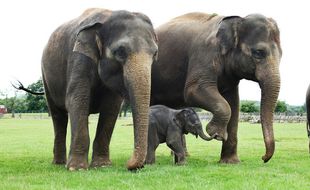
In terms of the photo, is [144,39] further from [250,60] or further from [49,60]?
[49,60]

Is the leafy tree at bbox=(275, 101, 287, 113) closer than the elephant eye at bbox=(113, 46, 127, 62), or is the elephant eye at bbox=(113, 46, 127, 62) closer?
the elephant eye at bbox=(113, 46, 127, 62)

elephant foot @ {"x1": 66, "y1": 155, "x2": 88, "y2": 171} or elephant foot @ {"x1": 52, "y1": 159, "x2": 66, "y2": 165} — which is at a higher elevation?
elephant foot @ {"x1": 66, "y1": 155, "x2": 88, "y2": 171}

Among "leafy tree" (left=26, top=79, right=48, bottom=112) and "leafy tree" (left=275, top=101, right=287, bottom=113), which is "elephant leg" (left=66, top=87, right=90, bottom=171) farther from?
"leafy tree" (left=26, top=79, right=48, bottom=112)

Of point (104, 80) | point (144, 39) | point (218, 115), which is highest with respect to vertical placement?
point (144, 39)

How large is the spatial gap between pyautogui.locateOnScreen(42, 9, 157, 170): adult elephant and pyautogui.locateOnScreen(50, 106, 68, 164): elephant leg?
0.42ft

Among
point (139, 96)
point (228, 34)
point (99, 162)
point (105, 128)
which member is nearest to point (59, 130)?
point (105, 128)

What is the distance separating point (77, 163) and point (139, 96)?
1.74 metres

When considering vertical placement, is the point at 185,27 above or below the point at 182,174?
above

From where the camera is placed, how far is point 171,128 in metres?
8.81

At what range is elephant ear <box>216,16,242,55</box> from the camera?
8.41 meters

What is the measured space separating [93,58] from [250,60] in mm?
2476

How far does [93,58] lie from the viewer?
7.86 m

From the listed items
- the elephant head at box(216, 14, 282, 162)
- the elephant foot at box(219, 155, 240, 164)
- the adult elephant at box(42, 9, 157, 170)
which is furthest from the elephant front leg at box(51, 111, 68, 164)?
the elephant head at box(216, 14, 282, 162)

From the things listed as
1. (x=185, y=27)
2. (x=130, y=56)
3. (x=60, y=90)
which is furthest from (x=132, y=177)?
(x=185, y=27)
